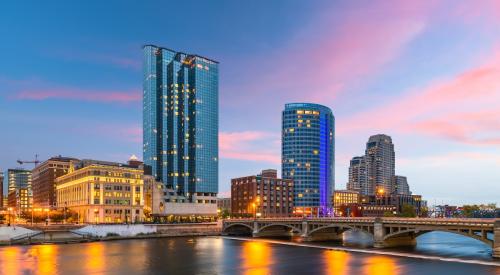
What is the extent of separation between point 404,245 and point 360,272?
163 ft

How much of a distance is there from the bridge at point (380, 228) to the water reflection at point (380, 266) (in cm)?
1570

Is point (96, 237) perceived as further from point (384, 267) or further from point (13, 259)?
point (384, 267)

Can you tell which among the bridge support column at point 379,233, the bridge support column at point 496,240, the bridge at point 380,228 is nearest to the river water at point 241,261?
the bridge support column at point 496,240

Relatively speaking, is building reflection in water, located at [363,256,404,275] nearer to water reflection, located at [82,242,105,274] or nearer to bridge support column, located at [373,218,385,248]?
bridge support column, located at [373,218,385,248]

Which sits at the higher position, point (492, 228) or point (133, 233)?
point (492, 228)

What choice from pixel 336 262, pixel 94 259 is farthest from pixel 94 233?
pixel 336 262

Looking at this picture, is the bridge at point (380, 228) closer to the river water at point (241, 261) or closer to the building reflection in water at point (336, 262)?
the river water at point (241, 261)

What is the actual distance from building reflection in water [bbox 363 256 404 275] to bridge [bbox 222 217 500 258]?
51.5 feet

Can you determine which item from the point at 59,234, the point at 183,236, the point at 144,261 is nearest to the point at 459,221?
the point at 144,261

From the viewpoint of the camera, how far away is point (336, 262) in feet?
294

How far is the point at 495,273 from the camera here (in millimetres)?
70750

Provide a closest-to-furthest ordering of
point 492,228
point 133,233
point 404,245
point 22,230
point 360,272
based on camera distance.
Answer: point 360,272
point 492,228
point 404,245
point 22,230
point 133,233

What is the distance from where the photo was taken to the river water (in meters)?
79.3

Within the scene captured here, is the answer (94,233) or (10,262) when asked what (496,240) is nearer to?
(10,262)
